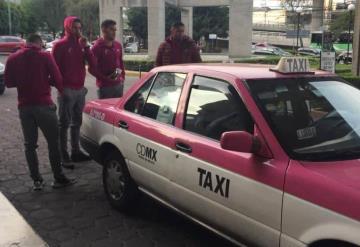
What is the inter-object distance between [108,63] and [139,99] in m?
2.28

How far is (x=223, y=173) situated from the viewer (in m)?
3.46

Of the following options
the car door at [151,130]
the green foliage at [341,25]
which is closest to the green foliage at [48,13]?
the green foliage at [341,25]

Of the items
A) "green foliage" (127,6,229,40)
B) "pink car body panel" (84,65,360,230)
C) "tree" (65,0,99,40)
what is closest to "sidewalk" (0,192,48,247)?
"pink car body panel" (84,65,360,230)

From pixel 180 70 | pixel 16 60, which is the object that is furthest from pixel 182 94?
pixel 16 60

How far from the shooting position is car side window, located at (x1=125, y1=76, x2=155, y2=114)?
475 cm

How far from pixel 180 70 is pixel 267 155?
4.93ft

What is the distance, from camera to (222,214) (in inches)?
138

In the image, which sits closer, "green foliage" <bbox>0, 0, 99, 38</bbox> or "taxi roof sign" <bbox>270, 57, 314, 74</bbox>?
"taxi roof sign" <bbox>270, 57, 314, 74</bbox>

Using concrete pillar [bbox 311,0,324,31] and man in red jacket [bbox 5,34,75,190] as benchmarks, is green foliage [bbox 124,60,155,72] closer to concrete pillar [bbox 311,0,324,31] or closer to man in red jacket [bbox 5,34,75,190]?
man in red jacket [bbox 5,34,75,190]

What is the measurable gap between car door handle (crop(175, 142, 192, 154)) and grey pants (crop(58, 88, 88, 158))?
2844mm

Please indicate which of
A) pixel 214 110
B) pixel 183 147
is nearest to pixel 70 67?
pixel 183 147

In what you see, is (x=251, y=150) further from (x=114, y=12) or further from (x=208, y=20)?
(x=208, y=20)

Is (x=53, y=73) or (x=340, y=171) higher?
(x=53, y=73)

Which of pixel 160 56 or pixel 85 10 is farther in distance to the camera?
pixel 85 10
